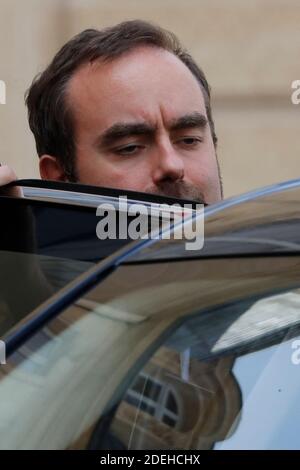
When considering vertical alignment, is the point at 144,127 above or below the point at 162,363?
above

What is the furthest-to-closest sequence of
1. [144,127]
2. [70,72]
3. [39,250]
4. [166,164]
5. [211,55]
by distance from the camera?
[211,55], [70,72], [144,127], [166,164], [39,250]

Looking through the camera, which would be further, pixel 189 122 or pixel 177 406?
pixel 189 122

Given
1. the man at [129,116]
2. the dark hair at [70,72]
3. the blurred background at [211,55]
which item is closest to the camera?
the man at [129,116]

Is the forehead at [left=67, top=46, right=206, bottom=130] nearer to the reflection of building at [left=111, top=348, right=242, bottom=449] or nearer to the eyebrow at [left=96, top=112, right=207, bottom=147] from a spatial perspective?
the eyebrow at [left=96, top=112, right=207, bottom=147]

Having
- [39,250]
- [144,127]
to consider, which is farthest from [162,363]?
[144,127]

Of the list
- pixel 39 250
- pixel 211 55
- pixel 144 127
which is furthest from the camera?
pixel 211 55

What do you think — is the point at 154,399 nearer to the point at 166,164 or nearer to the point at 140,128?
the point at 166,164

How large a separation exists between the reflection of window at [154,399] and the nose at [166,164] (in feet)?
4.57

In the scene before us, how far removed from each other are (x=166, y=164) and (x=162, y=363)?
145 centimetres

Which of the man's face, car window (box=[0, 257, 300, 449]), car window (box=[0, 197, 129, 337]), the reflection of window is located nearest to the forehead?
the man's face

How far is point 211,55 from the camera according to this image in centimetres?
575

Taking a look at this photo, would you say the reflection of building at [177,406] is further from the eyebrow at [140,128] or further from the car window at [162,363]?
the eyebrow at [140,128]

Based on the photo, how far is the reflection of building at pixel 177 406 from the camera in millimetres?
1177

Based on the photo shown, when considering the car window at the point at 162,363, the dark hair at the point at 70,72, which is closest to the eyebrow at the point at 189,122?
the dark hair at the point at 70,72
